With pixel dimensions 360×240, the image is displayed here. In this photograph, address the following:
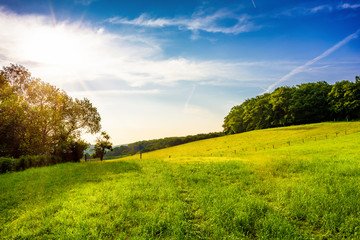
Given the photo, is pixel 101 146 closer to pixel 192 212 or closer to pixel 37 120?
pixel 37 120

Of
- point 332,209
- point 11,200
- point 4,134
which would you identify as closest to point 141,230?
point 332,209

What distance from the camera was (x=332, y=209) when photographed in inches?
253

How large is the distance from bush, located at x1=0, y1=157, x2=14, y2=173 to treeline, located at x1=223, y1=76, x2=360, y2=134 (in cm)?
8246

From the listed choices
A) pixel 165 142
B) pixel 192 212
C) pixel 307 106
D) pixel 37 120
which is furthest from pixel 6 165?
pixel 307 106

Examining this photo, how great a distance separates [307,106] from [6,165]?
A: 87.3 m

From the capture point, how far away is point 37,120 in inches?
1021

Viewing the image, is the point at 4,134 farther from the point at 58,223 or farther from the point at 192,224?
the point at 192,224

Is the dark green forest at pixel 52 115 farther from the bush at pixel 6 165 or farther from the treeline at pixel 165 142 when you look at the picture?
the treeline at pixel 165 142

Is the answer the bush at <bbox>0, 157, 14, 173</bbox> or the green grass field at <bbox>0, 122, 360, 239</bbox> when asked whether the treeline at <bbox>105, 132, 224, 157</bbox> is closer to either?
the bush at <bbox>0, 157, 14, 173</bbox>

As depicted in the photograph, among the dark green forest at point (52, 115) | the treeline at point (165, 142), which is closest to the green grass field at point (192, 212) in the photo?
the dark green forest at point (52, 115)

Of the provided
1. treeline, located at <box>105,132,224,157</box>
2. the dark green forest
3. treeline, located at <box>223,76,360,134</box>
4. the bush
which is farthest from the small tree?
treeline, located at <box>223,76,360,134</box>

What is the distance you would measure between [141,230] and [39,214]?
4823 mm

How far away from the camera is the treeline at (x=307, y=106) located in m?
63.1

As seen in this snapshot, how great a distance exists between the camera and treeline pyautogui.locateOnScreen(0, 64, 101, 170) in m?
23.5
